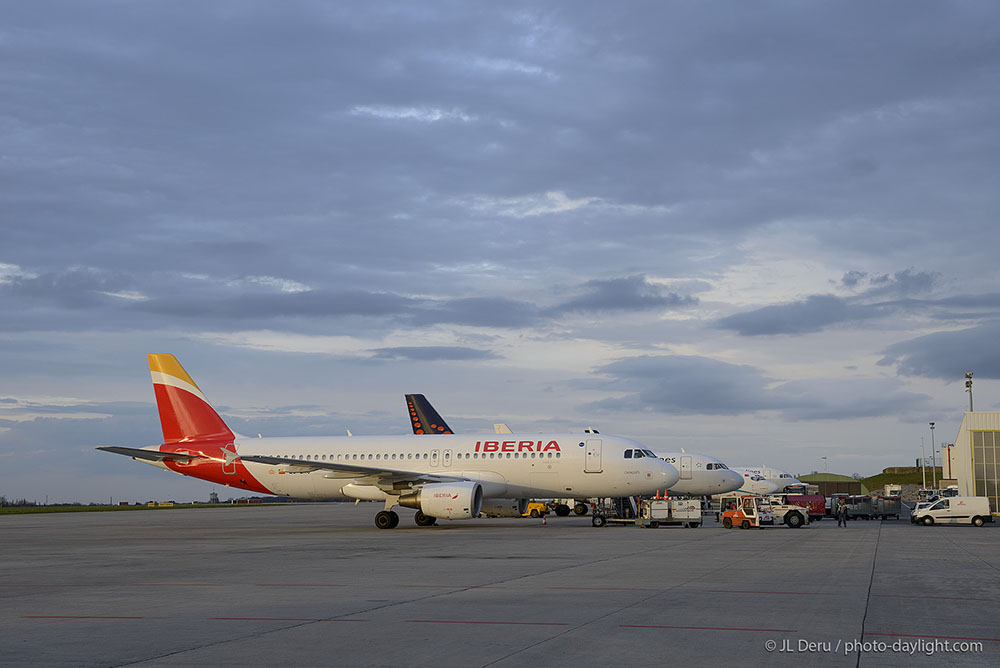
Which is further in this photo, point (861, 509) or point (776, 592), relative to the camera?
point (861, 509)

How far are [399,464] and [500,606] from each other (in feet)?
95.9

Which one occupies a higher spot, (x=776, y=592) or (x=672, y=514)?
(x=776, y=592)

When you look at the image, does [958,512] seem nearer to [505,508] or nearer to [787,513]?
[787,513]

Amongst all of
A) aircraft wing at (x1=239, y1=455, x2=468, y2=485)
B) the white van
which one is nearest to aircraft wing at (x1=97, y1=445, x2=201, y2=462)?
aircraft wing at (x1=239, y1=455, x2=468, y2=485)

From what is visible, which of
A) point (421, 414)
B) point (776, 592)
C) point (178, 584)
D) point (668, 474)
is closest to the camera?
point (776, 592)

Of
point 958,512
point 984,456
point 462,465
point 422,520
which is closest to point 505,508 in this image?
point 462,465

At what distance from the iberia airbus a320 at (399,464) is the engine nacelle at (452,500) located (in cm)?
4

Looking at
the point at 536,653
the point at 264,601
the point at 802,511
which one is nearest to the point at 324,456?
Answer: the point at 802,511

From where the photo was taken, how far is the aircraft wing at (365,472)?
38656mm

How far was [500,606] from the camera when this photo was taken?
554 inches

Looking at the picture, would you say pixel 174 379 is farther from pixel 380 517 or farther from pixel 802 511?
pixel 802 511

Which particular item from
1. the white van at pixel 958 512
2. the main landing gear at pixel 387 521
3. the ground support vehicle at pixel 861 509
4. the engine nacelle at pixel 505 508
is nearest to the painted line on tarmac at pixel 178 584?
the main landing gear at pixel 387 521

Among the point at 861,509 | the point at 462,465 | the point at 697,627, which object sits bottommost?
the point at 861,509

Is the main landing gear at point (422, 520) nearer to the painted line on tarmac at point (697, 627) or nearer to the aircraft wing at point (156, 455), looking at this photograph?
the aircraft wing at point (156, 455)
